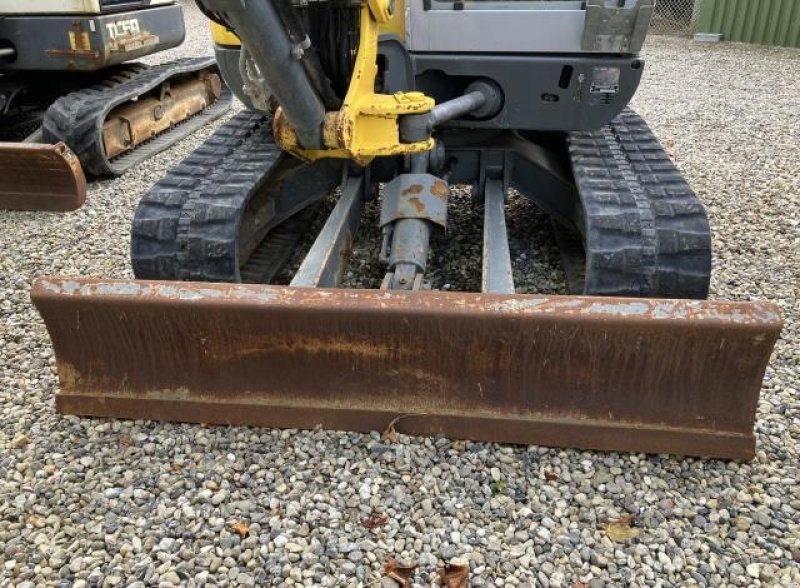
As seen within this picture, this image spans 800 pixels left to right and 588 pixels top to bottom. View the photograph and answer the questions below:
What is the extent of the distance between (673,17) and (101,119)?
493 inches

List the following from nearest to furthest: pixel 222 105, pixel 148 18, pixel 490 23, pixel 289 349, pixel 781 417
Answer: pixel 289 349 < pixel 781 417 < pixel 490 23 < pixel 148 18 < pixel 222 105

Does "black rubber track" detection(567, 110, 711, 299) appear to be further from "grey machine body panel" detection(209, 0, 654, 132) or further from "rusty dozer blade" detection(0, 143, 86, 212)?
"rusty dozer blade" detection(0, 143, 86, 212)

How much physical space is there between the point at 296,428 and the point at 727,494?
1411 millimetres

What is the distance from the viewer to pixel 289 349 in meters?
2.51

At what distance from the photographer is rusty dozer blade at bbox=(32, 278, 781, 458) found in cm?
231

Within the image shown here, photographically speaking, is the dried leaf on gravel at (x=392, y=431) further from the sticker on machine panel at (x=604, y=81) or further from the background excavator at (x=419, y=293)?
the sticker on machine panel at (x=604, y=81)

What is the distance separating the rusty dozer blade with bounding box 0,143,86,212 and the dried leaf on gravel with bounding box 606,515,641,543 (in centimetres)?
387

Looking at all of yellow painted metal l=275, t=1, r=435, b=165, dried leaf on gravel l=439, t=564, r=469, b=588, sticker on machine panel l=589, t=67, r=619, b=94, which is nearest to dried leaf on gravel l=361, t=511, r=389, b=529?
dried leaf on gravel l=439, t=564, r=469, b=588

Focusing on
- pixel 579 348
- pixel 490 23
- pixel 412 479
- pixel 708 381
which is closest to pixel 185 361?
pixel 412 479

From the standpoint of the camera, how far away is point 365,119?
9.40ft

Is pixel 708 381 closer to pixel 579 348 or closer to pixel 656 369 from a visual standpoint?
pixel 656 369

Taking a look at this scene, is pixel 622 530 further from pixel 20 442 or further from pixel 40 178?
pixel 40 178

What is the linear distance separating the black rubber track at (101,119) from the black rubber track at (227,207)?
180 centimetres

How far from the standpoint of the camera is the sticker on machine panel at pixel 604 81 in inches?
135
